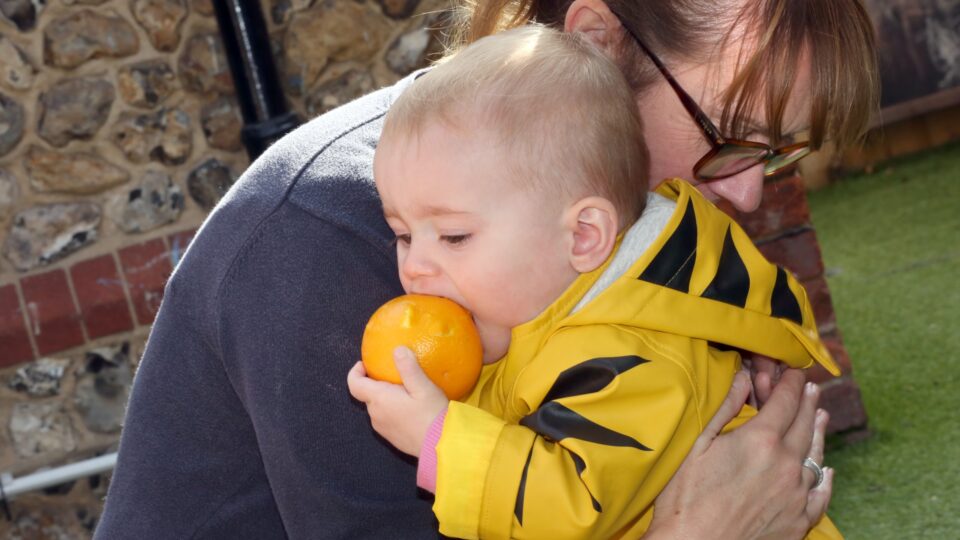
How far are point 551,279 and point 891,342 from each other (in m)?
3.18

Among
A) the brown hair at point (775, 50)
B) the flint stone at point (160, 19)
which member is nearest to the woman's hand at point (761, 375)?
the brown hair at point (775, 50)

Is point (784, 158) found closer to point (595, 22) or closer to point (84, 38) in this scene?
point (595, 22)

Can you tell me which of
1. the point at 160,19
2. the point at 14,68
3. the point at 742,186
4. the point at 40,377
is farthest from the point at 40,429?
the point at 742,186

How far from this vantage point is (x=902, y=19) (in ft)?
23.4

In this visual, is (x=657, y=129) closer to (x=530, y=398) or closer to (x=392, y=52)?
(x=530, y=398)

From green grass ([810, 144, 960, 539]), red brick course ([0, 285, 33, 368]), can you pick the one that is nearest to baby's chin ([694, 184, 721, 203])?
green grass ([810, 144, 960, 539])

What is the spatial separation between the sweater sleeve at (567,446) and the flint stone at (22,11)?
2899 mm

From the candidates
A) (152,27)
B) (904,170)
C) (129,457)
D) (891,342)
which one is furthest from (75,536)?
(904,170)

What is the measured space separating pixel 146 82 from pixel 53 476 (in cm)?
131

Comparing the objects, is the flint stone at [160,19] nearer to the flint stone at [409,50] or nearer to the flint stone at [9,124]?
the flint stone at [9,124]

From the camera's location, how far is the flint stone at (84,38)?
3980 millimetres

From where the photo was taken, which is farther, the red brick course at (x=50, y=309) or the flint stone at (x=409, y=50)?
the flint stone at (x=409, y=50)

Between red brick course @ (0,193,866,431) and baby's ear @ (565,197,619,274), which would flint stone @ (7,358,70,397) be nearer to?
red brick course @ (0,193,866,431)

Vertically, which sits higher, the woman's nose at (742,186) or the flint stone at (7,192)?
the woman's nose at (742,186)
